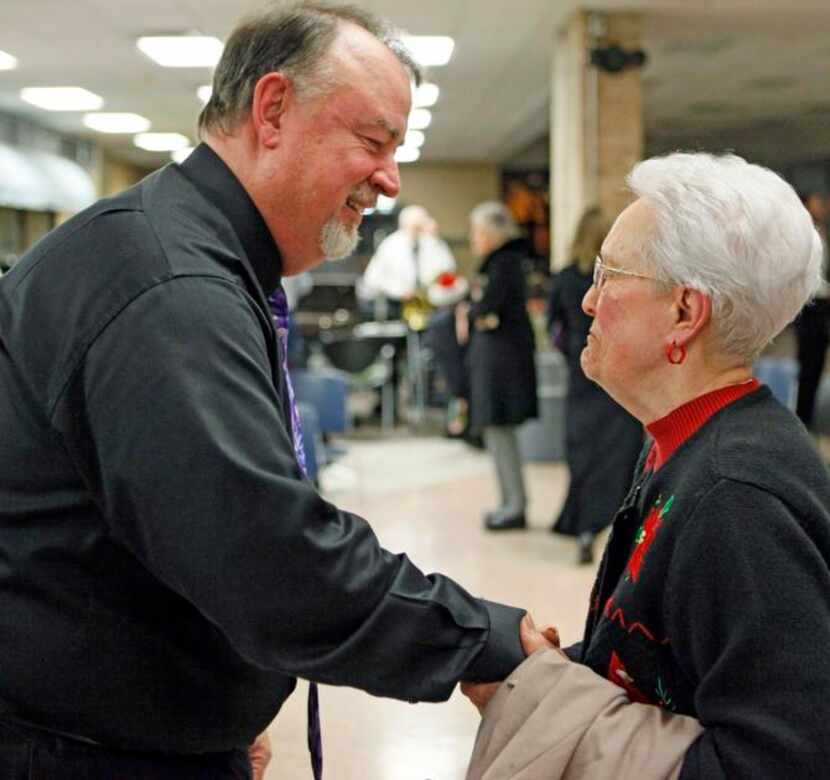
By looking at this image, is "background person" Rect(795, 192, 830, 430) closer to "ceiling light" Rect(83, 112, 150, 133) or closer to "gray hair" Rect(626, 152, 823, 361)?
"gray hair" Rect(626, 152, 823, 361)

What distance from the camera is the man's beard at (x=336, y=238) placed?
158 cm

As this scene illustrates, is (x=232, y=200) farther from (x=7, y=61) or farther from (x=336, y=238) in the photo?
(x=7, y=61)

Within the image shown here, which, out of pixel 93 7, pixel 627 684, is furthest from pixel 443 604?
pixel 93 7

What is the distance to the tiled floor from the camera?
3367mm

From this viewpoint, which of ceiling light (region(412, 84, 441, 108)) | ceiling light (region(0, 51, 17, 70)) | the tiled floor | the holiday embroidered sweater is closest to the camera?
the holiday embroidered sweater

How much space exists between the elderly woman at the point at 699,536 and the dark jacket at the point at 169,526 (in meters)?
0.13

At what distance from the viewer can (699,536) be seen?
1265mm

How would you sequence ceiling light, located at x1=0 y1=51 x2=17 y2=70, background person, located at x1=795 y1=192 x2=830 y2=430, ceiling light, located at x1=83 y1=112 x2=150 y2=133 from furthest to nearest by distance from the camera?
ceiling light, located at x1=83 y1=112 x2=150 y2=133 < ceiling light, located at x1=0 y1=51 x2=17 y2=70 < background person, located at x1=795 y1=192 x2=830 y2=430

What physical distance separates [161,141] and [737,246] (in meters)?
15.7

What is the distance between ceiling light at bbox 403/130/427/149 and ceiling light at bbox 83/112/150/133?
141 inches

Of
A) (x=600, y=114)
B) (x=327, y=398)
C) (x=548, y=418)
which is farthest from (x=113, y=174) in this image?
(x=327, y=398)

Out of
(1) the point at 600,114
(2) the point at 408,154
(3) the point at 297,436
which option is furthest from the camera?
(2) the point at 408,154

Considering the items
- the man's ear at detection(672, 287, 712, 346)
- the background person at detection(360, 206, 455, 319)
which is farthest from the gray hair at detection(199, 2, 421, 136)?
the background person at detection(360, 206, 455, 319)

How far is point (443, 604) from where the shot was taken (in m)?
1.33
